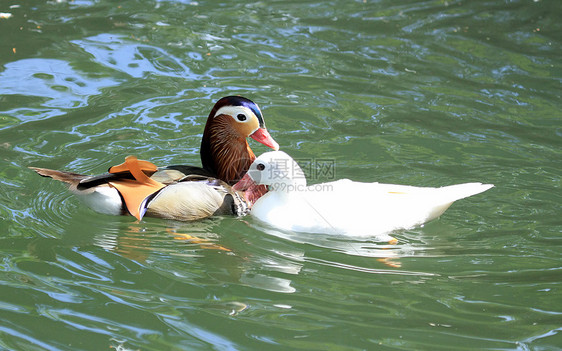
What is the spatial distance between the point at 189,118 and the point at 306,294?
351 centimetres

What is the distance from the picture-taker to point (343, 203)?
17.9ft

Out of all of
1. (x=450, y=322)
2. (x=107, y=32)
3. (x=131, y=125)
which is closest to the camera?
(x=450, y=322)

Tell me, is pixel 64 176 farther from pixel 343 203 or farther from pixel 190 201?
pixel 343 203

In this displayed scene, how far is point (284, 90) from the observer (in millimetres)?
8367

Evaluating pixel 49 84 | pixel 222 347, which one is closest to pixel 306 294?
pixel 222 347

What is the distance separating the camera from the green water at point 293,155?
4.32 m

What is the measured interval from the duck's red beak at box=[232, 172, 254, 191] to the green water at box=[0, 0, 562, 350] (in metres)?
0.29

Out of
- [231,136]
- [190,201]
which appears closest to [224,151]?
[231,136]

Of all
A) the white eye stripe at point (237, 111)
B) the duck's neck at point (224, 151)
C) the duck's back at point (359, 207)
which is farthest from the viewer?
the duck's neck at point (224, 151)

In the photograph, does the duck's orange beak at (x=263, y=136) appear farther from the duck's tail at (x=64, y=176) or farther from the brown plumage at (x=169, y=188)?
the duck's tail at (x=64, y=176)

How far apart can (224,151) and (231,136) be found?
0.47 ft

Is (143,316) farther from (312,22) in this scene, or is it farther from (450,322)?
(312,22)

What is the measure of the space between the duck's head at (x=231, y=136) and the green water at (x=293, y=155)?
655mm

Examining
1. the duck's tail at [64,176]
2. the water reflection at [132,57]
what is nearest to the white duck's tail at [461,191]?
the duck's tail at [64,176]
